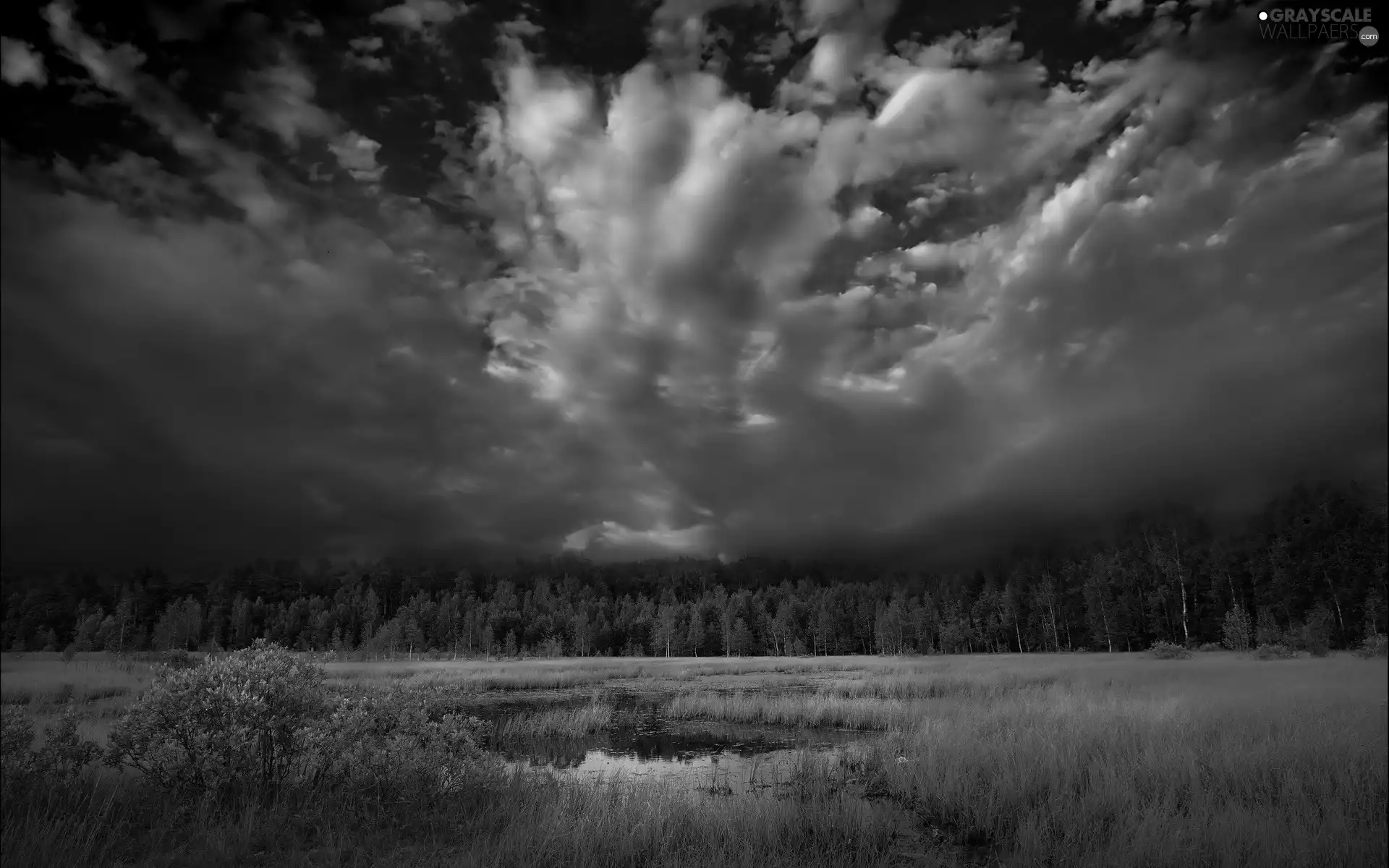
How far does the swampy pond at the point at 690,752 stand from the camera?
55.5ft

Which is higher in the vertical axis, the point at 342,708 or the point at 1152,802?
the point at 342,708

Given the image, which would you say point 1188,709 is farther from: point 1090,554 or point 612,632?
point 612,632

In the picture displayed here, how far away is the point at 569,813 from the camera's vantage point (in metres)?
11.0

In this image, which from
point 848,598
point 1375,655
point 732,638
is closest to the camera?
point 1375,655

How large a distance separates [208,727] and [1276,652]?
5432 cm

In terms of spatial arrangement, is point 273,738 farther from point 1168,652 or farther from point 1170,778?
point 1168,652

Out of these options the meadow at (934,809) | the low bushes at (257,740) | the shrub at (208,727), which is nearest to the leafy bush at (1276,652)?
the meadow at (934,809)

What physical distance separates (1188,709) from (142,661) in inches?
2279

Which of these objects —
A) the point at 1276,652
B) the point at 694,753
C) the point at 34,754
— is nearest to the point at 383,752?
the point at 34,754

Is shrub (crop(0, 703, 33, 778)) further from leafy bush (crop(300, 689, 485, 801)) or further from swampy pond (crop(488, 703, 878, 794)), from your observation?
swampy pond (crop(488, 703, 878, 794))

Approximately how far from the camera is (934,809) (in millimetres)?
12961

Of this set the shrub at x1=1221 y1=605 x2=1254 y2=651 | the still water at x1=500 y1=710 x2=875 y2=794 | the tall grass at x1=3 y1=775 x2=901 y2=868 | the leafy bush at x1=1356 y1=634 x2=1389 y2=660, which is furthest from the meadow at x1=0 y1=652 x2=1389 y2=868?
the shrub at x1=1221 y1=605 x2=1254 y2=651

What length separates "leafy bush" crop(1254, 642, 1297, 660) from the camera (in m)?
38.0

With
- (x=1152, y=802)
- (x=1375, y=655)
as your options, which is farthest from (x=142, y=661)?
(x=1375, y=655)
